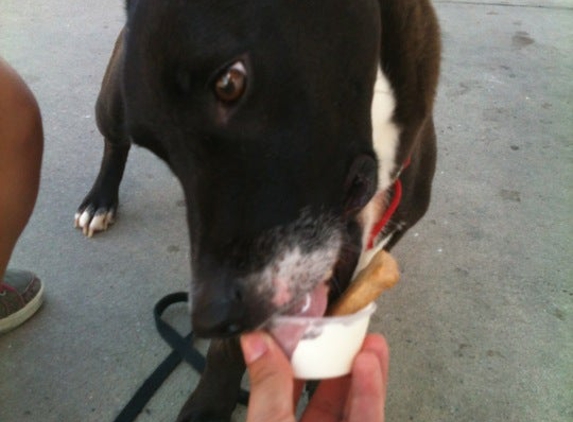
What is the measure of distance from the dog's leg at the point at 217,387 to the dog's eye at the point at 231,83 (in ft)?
2.17

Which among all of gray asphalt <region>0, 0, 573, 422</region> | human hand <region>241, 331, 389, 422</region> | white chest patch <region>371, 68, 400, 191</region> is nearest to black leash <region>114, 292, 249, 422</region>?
gray asphalt <region>0, 0, 573, 422</region>

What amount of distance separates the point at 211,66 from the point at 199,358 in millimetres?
886

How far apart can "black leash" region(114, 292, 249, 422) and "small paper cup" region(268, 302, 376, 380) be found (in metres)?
0.52

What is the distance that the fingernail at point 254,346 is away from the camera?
95 centimetres

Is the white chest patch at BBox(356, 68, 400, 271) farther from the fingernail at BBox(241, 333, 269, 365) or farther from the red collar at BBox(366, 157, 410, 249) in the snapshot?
the fingernail at BBox(241, 333, 269, 365)

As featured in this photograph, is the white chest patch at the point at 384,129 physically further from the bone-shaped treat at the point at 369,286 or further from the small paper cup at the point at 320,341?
the small paper cup at the point at 320,341

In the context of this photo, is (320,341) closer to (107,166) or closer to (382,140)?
(382,140)

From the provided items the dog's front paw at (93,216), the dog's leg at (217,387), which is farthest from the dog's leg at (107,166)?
the dog's leg at (217,387)

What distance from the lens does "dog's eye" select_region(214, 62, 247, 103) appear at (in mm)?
863

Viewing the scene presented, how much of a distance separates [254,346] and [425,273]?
99 cm

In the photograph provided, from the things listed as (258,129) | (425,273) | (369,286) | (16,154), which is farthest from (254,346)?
(425,273)

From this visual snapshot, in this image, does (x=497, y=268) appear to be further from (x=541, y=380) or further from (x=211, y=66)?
(x=211, y=66)

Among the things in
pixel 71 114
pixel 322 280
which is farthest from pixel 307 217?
pixel 71 114

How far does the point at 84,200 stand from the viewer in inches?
79.6
